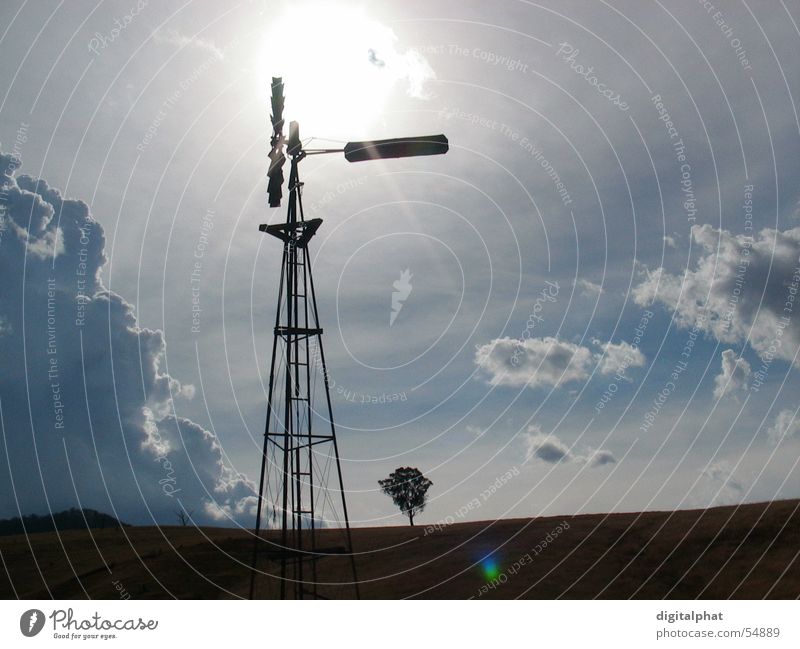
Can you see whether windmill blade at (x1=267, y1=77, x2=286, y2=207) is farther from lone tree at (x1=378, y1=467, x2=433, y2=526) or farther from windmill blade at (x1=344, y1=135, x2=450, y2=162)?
lone tree at (x1=378, y1=467, x2=433, y2=526)

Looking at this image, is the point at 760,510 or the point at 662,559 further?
the point at 760,510

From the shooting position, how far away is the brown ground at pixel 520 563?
32531 millimetres

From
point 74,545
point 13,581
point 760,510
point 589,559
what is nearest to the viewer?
point 589,559

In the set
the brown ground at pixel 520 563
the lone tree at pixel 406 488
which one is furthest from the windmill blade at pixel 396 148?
the lone tree at pixel 406 488

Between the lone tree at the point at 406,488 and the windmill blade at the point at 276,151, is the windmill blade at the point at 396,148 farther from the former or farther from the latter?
the lone tree at the point at 406,488

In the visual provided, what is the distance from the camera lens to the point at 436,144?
86.0 feet

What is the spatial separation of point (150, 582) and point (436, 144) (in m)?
29.1

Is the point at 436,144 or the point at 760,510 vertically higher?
the point at 436,144

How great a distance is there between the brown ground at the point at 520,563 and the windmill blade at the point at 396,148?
14939mm

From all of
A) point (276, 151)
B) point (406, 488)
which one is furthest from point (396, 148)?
point (406, 488)

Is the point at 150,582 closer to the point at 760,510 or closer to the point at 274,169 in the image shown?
the point at 274,169

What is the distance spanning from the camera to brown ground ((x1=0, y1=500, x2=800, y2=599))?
32531 mm
